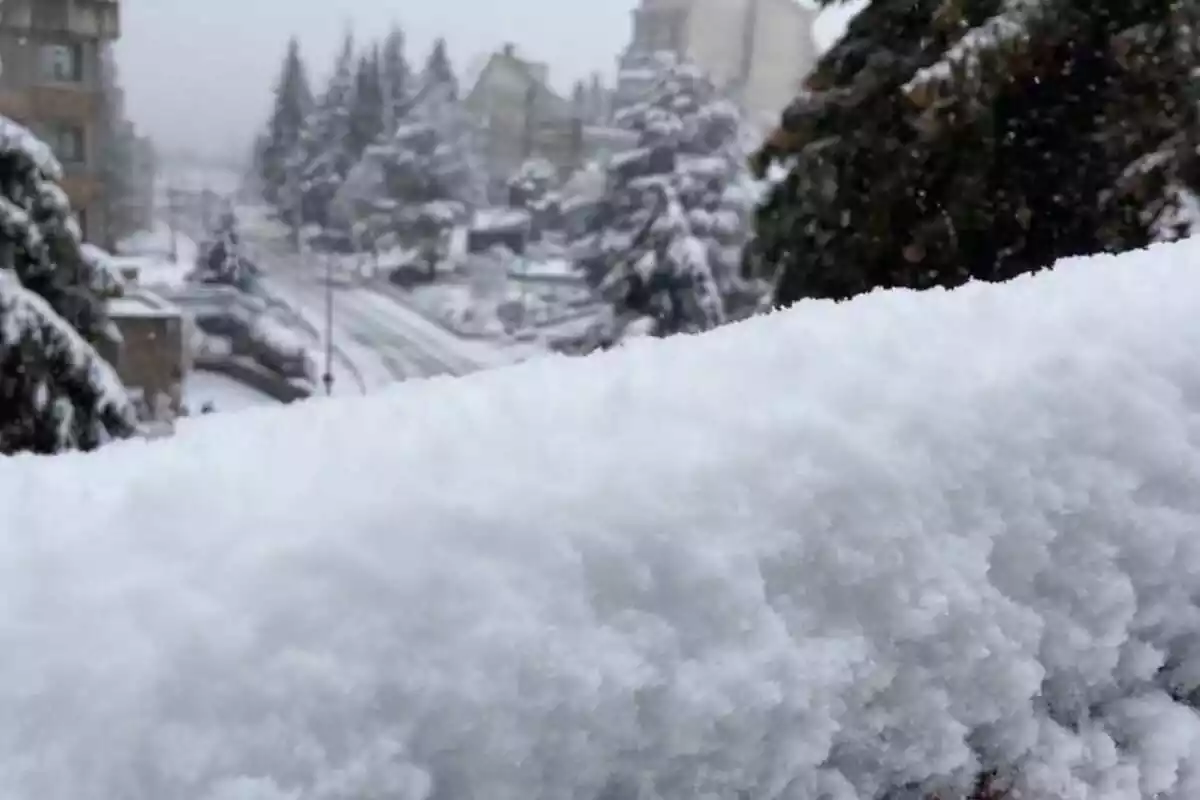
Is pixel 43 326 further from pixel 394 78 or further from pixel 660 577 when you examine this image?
pixel 394 78

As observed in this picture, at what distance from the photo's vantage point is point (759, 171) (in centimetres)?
668

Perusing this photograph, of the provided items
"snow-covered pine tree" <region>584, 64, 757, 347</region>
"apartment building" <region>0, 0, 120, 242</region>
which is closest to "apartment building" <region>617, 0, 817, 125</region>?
"snow-covered pine tree" <region>584, 64, 757, 347</region>

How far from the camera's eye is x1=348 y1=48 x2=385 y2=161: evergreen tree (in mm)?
27406

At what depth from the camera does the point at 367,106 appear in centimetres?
2752

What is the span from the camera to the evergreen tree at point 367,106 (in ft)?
89.9

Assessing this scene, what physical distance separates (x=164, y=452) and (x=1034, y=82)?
600 cm

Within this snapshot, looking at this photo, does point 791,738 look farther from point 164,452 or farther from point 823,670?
point 164,452

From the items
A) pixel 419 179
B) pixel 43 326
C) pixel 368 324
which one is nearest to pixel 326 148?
pixel 419 179

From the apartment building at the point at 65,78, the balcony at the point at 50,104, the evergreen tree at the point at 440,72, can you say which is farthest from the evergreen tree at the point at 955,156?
the evergreen tree at the point at 440,72

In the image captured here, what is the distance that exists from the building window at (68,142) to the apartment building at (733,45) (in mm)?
8141

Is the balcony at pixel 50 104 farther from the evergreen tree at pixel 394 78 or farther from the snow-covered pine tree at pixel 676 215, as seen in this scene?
the evergreen tree at pixel 394 78

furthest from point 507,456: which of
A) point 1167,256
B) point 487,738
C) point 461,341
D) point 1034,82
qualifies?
point 461,341

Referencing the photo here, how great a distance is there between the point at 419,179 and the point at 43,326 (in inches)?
779

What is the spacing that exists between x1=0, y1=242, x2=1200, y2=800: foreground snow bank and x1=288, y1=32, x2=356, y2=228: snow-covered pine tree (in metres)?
26.7
